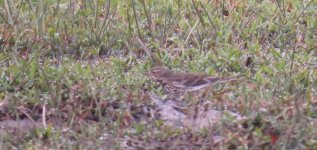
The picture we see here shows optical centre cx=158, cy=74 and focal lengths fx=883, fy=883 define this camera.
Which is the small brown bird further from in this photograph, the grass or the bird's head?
the grass

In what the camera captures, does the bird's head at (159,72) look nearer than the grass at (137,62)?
No

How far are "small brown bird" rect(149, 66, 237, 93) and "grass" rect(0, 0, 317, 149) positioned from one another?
0.13 m

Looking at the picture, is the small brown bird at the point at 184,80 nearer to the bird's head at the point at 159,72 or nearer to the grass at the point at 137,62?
the bird's head at the point at 159,72

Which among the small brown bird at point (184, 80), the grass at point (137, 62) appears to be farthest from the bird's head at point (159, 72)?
the grass at point (137, 62)

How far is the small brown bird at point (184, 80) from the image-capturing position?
436 cm

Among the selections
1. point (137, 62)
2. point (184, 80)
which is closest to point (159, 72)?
point (184, 80)

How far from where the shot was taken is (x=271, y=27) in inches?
223

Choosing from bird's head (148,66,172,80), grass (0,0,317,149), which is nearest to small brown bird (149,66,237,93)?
bird's head (148,66,172,80)

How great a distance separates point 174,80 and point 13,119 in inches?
32.5

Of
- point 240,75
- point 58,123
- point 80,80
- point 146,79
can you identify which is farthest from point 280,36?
point 58,123

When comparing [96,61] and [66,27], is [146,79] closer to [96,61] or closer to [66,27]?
[96,61]

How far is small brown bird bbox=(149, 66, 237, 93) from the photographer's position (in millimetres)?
4355

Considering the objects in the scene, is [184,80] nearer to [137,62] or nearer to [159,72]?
[159,72]

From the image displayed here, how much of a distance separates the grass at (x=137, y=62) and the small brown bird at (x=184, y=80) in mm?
131
